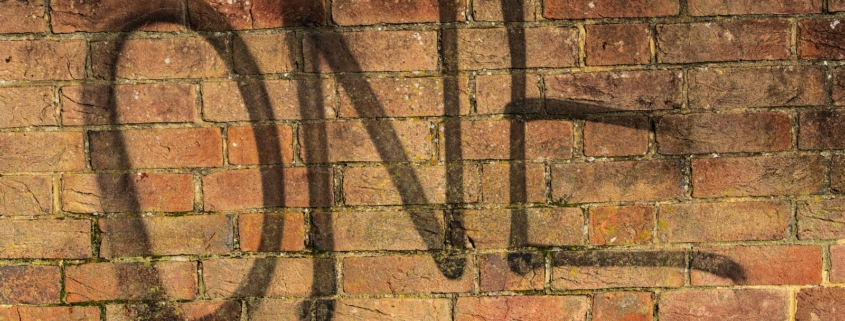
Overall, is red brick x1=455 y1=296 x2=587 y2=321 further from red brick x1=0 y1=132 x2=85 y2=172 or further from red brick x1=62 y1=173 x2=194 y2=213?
red brick x1=0 y1=132 x2=85 y2=172

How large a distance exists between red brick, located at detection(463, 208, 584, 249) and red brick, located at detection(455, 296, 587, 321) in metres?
0.11

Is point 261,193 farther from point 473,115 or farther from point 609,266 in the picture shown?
point 609,266

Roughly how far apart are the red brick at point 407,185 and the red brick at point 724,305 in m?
0.46

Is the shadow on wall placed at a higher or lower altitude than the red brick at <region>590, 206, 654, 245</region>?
higher

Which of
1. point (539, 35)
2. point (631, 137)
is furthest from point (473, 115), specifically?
point (631, 137)

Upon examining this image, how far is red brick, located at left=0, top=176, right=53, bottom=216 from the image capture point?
1.06m

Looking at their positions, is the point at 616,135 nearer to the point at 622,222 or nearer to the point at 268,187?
the point at 622,222

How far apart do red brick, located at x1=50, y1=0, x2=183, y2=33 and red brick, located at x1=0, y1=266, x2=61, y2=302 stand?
18.9 inches

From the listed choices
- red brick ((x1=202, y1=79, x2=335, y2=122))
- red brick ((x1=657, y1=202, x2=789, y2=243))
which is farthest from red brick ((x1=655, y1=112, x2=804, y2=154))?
red brick ((x1=202, y1=79, x2=335, y2=122))

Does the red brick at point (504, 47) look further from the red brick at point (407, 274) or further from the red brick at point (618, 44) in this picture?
the red brick at point (407, 274)

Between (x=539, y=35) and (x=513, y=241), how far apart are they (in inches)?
16.1

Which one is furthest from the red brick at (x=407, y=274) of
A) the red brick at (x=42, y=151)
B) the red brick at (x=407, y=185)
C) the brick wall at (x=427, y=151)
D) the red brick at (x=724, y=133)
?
the red brick at (x=42, y=151)

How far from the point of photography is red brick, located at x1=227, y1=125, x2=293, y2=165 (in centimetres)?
105

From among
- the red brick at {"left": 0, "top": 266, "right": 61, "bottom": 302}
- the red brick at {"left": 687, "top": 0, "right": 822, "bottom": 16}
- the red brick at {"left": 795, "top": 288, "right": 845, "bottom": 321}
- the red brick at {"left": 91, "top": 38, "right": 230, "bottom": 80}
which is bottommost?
the red brick at {"left": 795, "top": 288, "right": 845, "bottom": 321}
